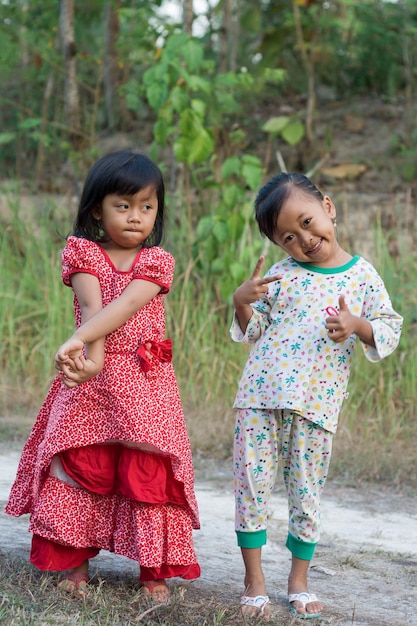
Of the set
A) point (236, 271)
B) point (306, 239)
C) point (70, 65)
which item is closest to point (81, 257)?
Answer: point (306, 239)

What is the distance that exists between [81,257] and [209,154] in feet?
10.7

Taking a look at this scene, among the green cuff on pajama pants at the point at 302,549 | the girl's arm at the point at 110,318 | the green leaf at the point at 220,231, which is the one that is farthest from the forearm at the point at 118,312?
the green leaf at the point at 220,231

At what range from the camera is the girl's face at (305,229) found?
267 cm

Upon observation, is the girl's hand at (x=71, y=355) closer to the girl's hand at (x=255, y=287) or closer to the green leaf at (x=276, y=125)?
the girl's hand at (x=255, y=287)

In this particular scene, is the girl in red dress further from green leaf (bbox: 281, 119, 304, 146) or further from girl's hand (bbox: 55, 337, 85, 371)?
green leaf (bbox: 281, 119, 304, 146)

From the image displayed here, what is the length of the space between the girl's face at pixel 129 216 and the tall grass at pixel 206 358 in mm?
2364

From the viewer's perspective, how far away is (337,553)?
345cm

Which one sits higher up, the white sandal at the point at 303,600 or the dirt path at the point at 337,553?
the white sandal at the point at 303,600

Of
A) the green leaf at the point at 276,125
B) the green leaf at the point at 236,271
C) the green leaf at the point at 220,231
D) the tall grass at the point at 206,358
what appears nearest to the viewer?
the tall grass at the point at 206,358

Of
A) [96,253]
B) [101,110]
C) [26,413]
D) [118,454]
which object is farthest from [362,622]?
[101,110]

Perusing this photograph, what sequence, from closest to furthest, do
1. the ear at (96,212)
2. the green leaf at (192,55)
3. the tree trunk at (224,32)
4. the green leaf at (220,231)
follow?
the ear at (96,212) < the green leaf at (192,55) < the green leaf at (220,231) < the tree trunk at (224,32)

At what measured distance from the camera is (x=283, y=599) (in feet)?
9.36

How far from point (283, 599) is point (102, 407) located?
0.83 metres

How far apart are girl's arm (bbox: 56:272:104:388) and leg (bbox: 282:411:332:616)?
0.57 meters
